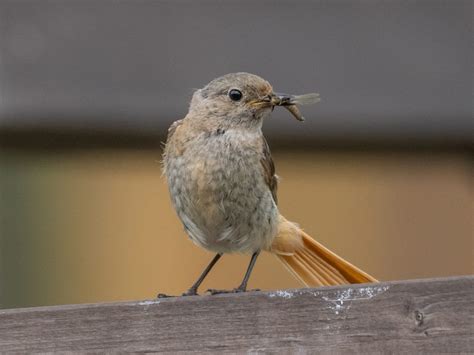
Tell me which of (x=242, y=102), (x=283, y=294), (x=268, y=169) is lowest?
(x=283, y=294)

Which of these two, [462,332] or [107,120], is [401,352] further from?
[107,120]

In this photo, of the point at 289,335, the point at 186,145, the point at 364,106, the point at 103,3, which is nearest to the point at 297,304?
the point at 289,335

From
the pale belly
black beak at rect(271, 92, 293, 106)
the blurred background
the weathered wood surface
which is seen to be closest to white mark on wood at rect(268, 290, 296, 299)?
the weathered wood surface

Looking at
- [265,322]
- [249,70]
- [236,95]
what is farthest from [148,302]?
[249,70]

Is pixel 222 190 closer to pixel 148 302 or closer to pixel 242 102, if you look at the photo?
pixel 242 102

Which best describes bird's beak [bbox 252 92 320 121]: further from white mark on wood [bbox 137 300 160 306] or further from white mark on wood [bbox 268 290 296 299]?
white mark on wood [bbox 137 300 160 306]

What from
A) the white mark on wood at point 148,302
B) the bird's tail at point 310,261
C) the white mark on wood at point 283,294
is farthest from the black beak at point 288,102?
the white mark on wood at point 148,302
